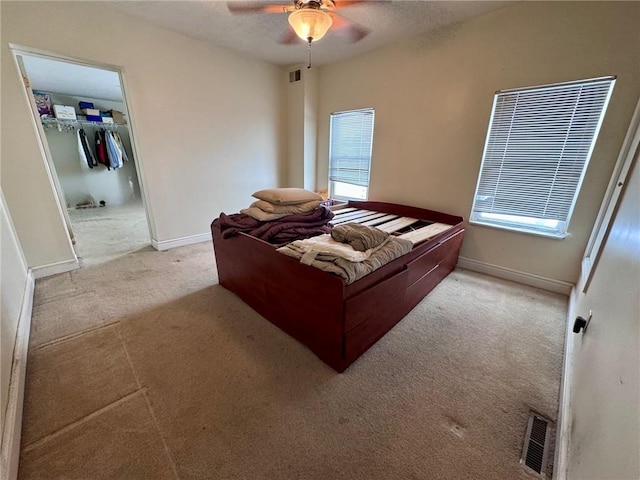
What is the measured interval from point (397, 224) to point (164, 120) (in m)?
2.85

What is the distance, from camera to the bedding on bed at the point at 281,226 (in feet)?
6.17

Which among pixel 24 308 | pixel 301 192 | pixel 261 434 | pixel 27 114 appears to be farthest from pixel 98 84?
pixel 261 434

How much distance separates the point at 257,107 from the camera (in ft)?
12.0

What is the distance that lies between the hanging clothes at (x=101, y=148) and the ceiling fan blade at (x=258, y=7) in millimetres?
4660

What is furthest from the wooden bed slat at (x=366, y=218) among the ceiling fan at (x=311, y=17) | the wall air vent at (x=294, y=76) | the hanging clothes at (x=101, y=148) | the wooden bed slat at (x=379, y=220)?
the hanging clothes at (x=101, y=148)

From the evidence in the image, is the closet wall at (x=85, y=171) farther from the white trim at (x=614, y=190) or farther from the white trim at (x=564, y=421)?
the white trim at (x=614, y=190)

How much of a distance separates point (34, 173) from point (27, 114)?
1.63 ft

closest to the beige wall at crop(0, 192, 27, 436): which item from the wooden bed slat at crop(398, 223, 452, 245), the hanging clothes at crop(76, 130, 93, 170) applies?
the wooden bed slat at crop(398, 223, 452, 245)

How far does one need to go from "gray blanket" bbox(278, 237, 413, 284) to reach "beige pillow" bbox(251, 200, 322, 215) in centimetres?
58

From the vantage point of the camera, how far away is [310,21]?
1.81 meters

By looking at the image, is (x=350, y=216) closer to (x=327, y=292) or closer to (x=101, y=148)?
(x=327, y=292)

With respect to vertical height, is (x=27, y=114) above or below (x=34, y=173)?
above

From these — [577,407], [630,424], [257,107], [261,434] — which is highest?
[257,107]

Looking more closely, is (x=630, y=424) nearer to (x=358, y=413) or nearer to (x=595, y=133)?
(x=358, y=413)
